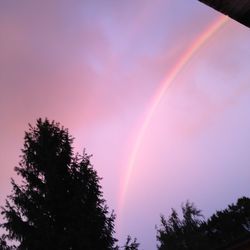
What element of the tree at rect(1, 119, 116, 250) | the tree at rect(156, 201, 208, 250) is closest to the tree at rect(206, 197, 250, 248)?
the tree at rect(156, 201, 208, 250)

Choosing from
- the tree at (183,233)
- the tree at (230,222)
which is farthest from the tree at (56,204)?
the tree at (230,222)

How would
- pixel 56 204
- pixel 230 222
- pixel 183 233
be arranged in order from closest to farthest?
pixel 56 204, pixel 183 233, pixel 230 222

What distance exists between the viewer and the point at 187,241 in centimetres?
4947

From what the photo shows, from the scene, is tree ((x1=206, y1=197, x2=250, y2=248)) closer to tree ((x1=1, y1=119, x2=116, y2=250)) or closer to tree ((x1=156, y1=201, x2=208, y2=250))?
tree ((x1=156, y1=201, x2=208, y2=250))

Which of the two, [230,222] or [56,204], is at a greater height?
[230,222]

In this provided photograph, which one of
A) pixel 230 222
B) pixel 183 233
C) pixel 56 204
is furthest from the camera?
pixel 230 222

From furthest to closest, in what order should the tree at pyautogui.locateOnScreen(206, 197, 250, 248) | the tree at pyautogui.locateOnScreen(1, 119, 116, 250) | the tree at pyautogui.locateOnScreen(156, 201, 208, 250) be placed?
1. the tree at pyautogui.locateOnScreen(206, 197, 250, 248)
2. the tree at pyautogui.locateOnScreen(156, 201, 208, 250)
3. the tree at pyautogui.locateOnScreen(1, 119, 116, 250)

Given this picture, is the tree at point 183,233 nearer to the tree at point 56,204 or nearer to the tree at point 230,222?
the tree at point 230,222

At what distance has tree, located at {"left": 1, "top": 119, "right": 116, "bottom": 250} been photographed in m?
12.7

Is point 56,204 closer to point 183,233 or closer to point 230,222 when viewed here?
point 183,233

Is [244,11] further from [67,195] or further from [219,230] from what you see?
[219,230]

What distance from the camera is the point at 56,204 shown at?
13.5m

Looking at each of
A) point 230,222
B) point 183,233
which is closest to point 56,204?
point 183,233

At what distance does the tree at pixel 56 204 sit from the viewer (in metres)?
12.7
